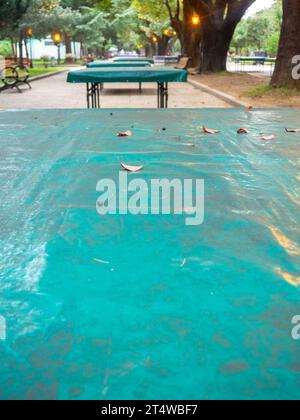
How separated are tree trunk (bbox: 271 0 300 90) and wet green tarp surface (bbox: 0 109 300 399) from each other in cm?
942

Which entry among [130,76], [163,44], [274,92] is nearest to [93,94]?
[130,76]

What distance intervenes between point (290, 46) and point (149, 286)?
12.1 m

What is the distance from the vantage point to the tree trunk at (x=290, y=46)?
1252 cm

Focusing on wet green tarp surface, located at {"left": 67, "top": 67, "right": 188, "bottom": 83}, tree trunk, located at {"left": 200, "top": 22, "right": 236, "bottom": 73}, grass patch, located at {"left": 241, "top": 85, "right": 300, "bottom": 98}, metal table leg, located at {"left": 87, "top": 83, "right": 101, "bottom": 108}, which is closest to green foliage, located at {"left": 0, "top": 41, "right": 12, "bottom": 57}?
tree trunk, located at {"left": 200, "top": 22, "right": 236, "bottom": 73}

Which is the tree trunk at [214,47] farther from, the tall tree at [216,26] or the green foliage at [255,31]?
the green foliage at [255,31]

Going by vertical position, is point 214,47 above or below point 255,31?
below

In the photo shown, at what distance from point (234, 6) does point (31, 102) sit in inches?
463

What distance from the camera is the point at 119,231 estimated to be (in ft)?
8.75

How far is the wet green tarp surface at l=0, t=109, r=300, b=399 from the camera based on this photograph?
59.3 inches

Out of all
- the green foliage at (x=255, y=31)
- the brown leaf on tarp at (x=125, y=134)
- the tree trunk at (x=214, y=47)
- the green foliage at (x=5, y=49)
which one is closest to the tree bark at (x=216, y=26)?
the tree trunk at (x=214, y=47)

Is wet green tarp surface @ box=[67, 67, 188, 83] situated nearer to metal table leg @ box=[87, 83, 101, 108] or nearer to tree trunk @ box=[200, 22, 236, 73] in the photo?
metal table leg @ box=[87, 83, 101, 108]

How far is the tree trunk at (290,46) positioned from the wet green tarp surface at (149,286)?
30.9 ft

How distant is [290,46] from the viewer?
12688 mm

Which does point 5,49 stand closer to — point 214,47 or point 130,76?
point 214,47
